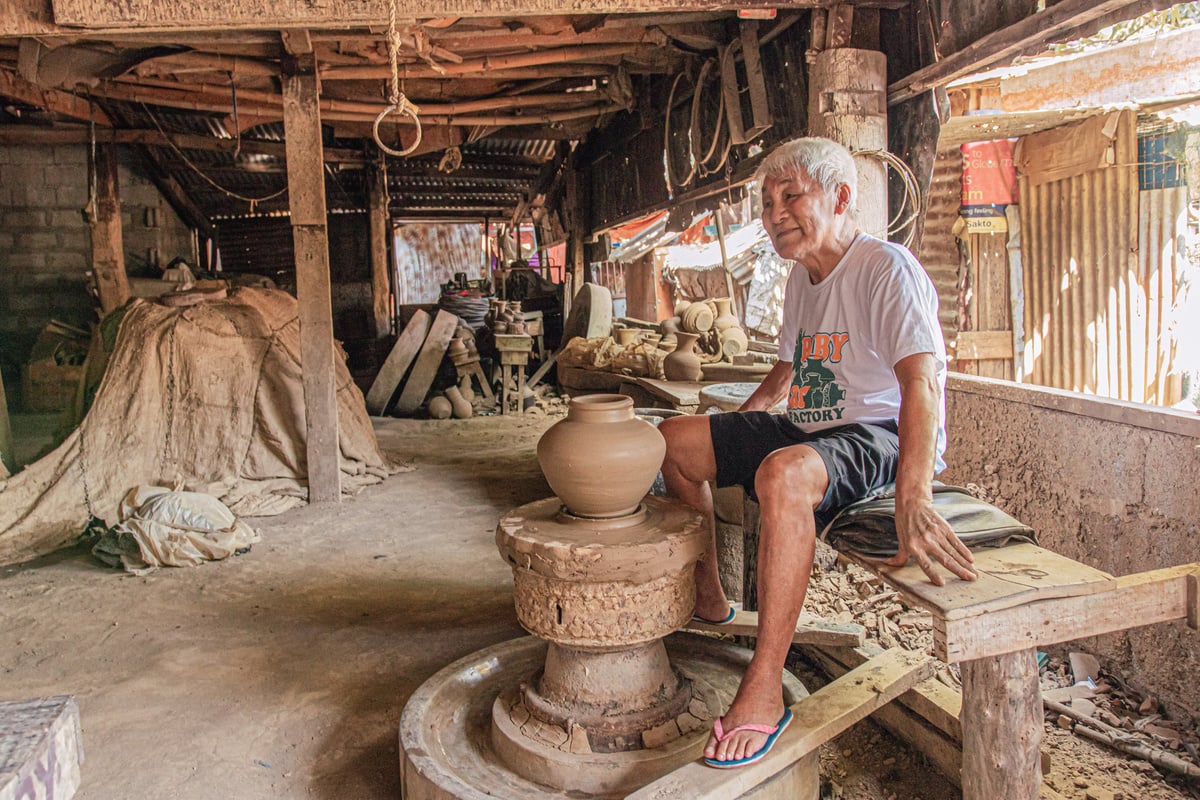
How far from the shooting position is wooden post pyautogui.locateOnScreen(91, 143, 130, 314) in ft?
28.9

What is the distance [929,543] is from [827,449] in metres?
0.44

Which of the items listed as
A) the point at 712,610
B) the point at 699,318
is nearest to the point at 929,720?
the point at 712,610

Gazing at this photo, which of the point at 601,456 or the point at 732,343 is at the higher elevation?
the point at 732,343

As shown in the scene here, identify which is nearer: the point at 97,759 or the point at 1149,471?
the point at 97,759

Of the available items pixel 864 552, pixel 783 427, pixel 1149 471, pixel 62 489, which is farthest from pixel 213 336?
pixel 1149 471

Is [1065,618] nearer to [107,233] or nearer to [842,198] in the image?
[842,198]

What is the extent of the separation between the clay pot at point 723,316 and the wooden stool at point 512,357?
286 centimetres

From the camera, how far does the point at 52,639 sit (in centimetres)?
373

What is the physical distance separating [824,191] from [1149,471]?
1.89m

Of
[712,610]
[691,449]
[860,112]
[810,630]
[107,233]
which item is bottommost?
[810,630]

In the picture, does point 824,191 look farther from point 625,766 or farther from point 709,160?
point 709,160

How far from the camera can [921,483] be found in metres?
2.19

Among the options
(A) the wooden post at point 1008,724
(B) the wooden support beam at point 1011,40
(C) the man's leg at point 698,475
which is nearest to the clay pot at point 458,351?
(B) the wooden support beam at point 1011,40

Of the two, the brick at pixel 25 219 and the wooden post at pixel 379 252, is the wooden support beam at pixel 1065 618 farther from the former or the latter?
the brick at pixel 25 219
